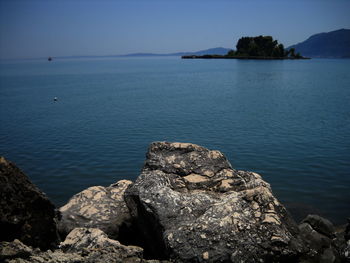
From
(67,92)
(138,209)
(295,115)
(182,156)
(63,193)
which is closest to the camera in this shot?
(138,209)

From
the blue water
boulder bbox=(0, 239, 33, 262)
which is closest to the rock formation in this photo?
boulder bbox=(0, 239, 33, 262)

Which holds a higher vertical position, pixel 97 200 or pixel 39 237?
pixel 39 237

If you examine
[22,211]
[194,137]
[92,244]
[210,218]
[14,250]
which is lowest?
[194,137]

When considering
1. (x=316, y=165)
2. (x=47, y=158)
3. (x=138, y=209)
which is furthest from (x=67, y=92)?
(x=138, y=209)

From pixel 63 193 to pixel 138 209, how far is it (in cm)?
1137

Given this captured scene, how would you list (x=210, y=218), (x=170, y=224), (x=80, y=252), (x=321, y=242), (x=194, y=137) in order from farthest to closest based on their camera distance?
1. (x=194, y=137)
2. (x=321, y=242)
3. (x=170, y=224)
4. (x=210, y=218)
5. (x=80, y=252)

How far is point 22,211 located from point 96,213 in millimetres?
3995

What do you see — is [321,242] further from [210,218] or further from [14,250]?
[14,250]

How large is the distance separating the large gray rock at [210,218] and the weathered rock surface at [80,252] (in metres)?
1.10

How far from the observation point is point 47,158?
26.6 m

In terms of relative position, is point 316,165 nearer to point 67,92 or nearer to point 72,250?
point 72,250

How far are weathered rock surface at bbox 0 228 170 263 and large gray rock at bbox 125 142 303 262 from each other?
3.62ft

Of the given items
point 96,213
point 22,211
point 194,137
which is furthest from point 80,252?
point 194,137

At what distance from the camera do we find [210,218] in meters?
8.87
